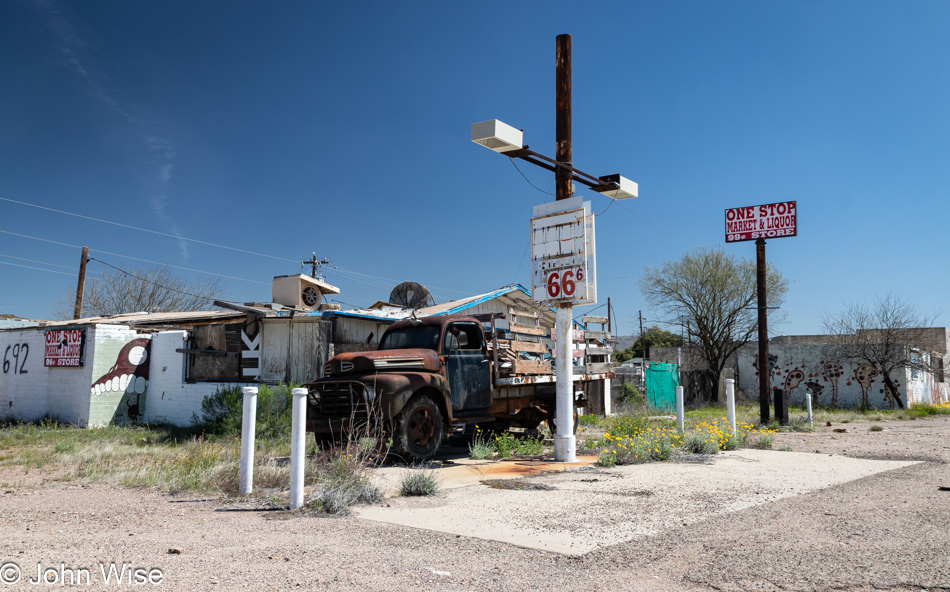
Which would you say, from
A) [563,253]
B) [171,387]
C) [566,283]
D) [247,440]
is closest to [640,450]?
[566,283]

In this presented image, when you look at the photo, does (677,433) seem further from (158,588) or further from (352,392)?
(158,588)

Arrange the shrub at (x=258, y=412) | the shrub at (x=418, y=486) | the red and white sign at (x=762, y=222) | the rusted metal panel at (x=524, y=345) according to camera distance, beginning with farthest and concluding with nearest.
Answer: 1. the red and white sign at (x=762, y=222)
2. the shrub at (x=258, y=412)
3. the rusted metal panel at (x=524, y=345)
4. the shrub at (x=418, y=486)

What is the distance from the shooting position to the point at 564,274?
10766 millimetres

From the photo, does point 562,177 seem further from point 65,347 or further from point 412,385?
point 65,347

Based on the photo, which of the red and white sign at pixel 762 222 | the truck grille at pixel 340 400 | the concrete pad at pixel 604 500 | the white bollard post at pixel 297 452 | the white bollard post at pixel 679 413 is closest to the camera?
the concrete pad at pixel 604 500

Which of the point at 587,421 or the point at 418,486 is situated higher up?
the point at 418,486

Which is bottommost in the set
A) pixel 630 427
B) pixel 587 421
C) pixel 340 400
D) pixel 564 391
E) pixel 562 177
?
pixel 587 421

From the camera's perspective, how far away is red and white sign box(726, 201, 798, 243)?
66.1ft

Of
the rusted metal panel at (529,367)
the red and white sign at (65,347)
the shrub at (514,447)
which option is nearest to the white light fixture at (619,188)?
the rusted metal panel at (529,367)

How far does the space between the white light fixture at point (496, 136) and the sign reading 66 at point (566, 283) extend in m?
2.20

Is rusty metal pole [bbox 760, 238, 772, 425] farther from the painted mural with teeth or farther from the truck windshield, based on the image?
the painted mural with teeth

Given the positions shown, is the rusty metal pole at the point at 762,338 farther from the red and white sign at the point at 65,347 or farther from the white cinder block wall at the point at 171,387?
the red and white sign at the point at 65,347

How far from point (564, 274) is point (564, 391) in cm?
196

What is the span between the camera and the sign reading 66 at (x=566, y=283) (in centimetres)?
1059
